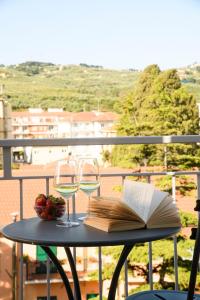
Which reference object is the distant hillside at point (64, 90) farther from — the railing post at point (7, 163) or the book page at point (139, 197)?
the book page at point (139, 197)

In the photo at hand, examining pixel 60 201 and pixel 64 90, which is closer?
pixel 60 201

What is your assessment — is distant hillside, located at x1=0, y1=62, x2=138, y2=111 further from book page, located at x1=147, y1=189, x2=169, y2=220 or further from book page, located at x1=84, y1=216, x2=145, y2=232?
book page, located at x1=84, y1=216, x2=145, y2=232

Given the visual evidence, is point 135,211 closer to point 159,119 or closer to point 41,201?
point 41,201

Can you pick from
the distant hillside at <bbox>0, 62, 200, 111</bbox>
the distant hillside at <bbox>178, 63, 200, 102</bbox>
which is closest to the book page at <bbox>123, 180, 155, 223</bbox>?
the distant hillside at <bbox>178, 63, 200, 102</bbox>

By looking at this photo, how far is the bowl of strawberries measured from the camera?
1577mm

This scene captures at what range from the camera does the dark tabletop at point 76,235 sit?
1.30 metres

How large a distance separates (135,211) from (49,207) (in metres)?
0.31

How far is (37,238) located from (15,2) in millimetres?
27410

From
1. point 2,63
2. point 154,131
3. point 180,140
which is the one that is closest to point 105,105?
point 154,131

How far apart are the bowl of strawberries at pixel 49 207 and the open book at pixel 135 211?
0.38 ft

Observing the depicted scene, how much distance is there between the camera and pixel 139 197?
1.54 meters

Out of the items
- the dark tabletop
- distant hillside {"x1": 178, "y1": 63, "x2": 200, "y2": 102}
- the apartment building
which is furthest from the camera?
the apartment building

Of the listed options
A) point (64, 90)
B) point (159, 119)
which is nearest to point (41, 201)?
point (159, 119)

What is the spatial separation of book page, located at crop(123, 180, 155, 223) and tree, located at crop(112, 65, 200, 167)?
13674 millimetres
